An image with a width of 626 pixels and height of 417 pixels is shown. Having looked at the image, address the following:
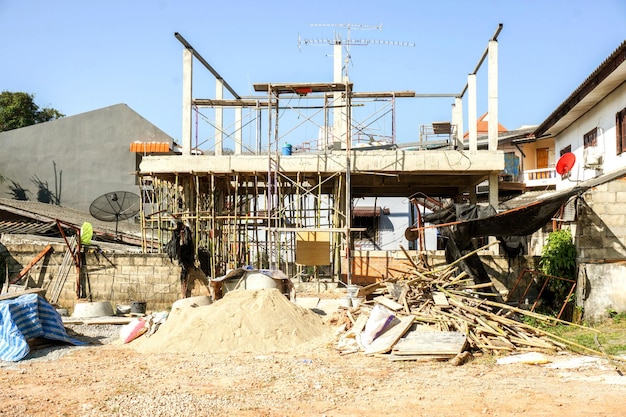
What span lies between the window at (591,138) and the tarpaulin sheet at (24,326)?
564 inches

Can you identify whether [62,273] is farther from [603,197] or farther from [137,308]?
[603,197]

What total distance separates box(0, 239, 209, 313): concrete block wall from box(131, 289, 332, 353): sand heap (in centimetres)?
402

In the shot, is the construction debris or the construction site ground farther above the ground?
the construction debris

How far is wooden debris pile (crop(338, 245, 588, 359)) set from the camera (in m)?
9.26

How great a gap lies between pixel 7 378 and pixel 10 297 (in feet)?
12.9

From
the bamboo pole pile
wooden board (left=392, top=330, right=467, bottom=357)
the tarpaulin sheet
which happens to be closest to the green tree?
the tarpaulin sheet

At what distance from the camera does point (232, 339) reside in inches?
409

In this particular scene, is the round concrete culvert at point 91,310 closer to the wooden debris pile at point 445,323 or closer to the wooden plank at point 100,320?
the wooden plank at point 100,320

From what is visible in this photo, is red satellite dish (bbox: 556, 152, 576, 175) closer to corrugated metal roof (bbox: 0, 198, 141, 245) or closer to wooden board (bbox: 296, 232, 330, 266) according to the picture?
wooden board (bbox: 296, 232, 330, 266)

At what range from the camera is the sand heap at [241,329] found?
10312 mm

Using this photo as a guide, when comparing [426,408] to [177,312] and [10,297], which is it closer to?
[177,312]

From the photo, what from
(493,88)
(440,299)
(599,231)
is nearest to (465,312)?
(440,299)

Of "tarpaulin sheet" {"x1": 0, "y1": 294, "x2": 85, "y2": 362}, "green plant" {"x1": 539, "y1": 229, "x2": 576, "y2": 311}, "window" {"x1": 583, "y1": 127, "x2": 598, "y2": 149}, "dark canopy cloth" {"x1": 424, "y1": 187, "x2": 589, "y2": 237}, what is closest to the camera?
"tarpaulin sheet" {"x1": 0, "y1": 294, "x2": 85, "y2": 362}

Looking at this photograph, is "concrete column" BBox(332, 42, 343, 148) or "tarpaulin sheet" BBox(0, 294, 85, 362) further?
"concrete column" BBox(332, 42, 343, 148)
